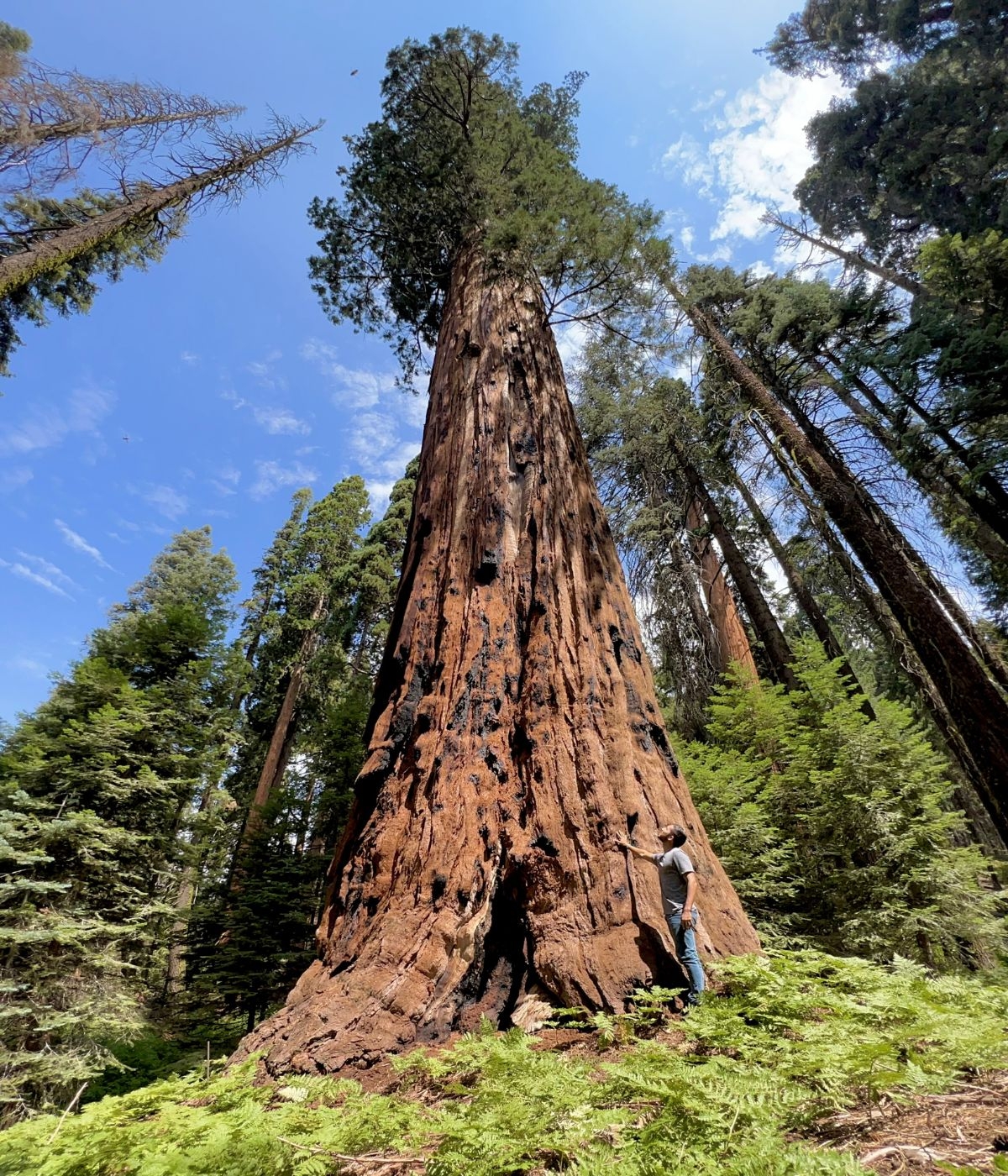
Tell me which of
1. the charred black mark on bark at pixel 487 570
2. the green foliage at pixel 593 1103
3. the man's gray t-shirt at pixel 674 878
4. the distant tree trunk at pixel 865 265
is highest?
the distant tree trunk at pixel 865 265

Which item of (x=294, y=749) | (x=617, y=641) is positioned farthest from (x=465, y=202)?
(x=294, y=749)

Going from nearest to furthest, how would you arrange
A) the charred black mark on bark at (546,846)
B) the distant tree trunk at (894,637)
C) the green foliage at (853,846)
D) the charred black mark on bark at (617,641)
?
1. the charred black mark on bark at (546,846)
2. the charred black mark on bark at (617,641)
3. the green foliage at (853,846)
4. the distant tree trunk at (894,637)

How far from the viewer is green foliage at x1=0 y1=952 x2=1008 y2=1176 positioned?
4.99ft

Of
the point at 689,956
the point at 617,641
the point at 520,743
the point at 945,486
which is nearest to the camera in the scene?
the point at 689,956

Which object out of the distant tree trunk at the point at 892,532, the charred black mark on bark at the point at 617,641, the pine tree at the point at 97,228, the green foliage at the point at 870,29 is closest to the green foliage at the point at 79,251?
the pine tree at the point at 97,228

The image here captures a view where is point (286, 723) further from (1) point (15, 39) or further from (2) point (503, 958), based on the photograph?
(1) point (15, 39)

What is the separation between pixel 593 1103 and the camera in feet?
6.16

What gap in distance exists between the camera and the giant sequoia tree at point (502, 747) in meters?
2.86

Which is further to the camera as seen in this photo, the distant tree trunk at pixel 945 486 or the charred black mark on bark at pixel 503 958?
the distant tree trunk at pixel 945 486

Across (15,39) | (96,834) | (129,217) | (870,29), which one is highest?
(870,29)

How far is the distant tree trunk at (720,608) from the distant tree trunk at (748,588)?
0.85ft

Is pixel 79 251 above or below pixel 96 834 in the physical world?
above

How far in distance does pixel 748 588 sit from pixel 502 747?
8.19m

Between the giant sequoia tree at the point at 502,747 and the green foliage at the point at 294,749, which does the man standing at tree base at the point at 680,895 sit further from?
the green foliage at the point at 294,749
